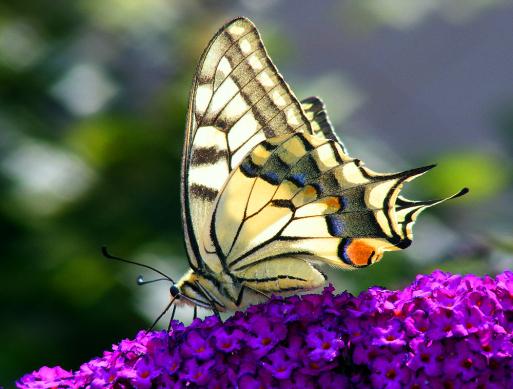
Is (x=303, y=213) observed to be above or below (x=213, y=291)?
above

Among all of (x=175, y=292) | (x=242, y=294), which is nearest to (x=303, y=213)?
(x=242, y=294)

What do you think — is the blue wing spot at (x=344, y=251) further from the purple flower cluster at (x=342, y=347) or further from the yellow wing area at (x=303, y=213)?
the purple flower cluster at (x=342, y=347)

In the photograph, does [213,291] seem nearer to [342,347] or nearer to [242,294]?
[242,294]

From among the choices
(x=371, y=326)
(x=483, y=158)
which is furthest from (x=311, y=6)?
(x=371, y=326)

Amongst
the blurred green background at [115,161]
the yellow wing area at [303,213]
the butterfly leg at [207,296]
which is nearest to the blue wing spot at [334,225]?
the yellow wing area at [303,213]

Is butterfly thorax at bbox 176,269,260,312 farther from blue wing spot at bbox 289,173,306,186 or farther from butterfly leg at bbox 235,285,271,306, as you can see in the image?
blue wing spot at bbox 289,173,306,186
